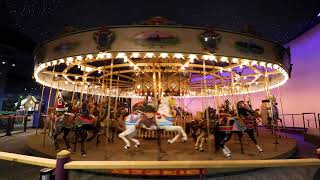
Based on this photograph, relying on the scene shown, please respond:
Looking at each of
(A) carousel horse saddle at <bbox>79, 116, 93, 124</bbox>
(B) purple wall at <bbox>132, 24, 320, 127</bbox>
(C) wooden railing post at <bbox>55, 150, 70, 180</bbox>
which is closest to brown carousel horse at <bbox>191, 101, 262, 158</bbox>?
(A) carousel horse saddle at <bbox>79, 116, 93, 124</bbox>

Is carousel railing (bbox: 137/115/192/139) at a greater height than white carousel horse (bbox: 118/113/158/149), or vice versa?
white carousel horse (bbox: 118/113/158/149)

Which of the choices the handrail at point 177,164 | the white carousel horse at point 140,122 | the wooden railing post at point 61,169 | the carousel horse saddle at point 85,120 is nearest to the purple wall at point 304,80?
the white carousel horse at point 140,122

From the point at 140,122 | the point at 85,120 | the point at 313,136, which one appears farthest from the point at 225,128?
the point at 313,136

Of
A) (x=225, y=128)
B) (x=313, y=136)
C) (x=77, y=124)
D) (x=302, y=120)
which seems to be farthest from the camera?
(x=302, y=120)

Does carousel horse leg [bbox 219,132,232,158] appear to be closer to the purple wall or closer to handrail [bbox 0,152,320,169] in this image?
handrail [bbox 0,152,320,169]

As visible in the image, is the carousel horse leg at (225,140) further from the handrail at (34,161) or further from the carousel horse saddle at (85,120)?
the handrail at (34,161)

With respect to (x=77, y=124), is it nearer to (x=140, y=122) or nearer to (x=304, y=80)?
(x=140, y=122)

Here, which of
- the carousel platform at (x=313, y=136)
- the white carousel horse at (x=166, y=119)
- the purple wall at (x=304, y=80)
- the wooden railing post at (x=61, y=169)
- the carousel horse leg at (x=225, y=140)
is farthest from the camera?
the purple wall at (x=304, y=80)

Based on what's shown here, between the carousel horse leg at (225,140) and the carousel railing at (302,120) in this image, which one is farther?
the carousel railing at (302,120)

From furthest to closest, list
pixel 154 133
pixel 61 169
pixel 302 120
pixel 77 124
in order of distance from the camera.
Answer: pixel 302 120 < pixel 154 133 < pixel 77 124 < pixel 61 169

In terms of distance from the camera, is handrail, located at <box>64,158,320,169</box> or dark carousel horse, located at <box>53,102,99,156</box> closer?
handrail, located at <box>64,158,320,169</box>

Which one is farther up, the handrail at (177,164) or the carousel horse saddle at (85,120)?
the carousel horse saddle at (85,120)

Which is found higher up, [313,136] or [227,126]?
[227,126]

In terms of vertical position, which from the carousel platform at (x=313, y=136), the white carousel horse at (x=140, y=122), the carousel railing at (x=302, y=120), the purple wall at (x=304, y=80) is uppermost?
the purple wall at (x=304, y=80)
